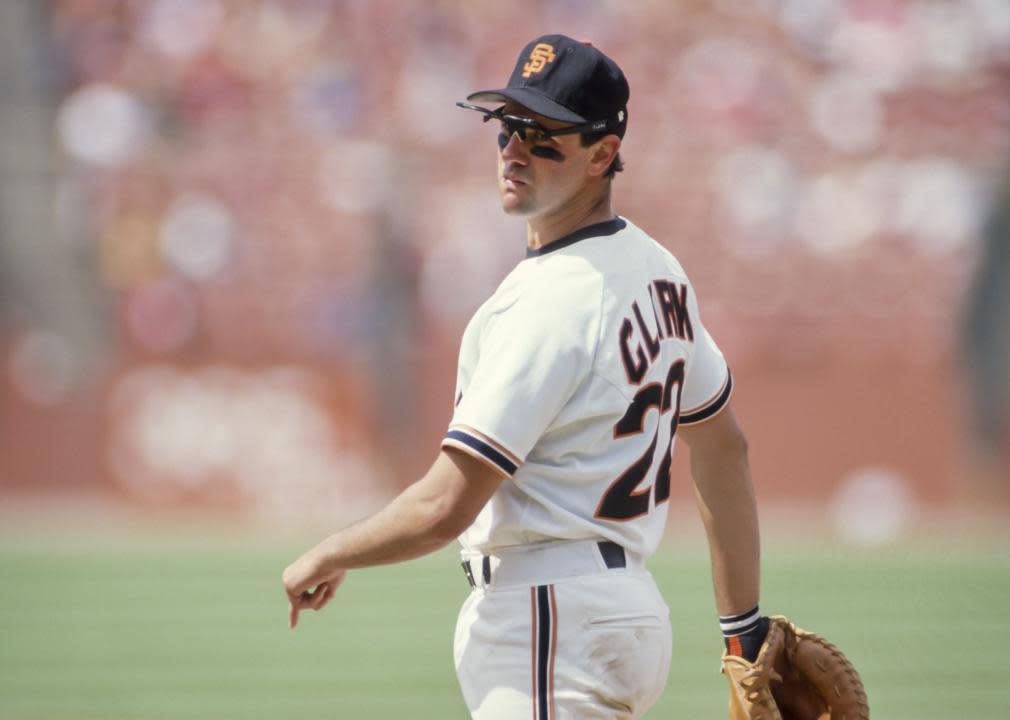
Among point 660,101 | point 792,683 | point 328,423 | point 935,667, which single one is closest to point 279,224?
point 328,423

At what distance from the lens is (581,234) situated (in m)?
3.02

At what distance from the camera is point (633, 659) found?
2.92m

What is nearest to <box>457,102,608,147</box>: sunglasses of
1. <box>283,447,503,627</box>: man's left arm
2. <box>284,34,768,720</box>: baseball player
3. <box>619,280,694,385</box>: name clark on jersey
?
<box>284,34,768,720</box>: baseball player

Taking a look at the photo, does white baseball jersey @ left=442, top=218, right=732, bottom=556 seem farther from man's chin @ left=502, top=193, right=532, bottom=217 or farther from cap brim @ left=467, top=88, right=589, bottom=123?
cap brim @ left=467, top=88, right=589, bottom=123

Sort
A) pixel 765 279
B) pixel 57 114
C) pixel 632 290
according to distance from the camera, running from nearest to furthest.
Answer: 1. pixel 632 290
2. pixel 765 279
3. pixel 57 114

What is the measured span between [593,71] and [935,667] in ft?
17.5

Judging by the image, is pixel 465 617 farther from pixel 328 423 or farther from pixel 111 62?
pixel 111 62

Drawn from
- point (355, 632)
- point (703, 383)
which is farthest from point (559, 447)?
point (355, 632)

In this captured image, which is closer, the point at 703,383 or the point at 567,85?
the point at 567,85

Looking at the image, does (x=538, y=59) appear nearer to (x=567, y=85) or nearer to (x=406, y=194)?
(x=567, y=85)

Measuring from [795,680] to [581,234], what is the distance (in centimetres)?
114

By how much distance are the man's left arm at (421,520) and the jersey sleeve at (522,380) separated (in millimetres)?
41

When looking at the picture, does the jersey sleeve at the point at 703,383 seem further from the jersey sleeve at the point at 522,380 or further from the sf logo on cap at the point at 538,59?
the sf logo on cap at the point at 538,59

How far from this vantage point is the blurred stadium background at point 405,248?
1438 cm
